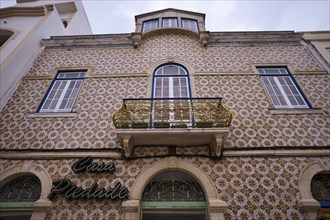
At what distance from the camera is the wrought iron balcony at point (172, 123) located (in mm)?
4914

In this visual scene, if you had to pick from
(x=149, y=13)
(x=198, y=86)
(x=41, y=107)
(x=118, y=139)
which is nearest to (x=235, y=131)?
(x=198, y=86)

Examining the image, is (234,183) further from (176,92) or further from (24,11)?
(24,11)

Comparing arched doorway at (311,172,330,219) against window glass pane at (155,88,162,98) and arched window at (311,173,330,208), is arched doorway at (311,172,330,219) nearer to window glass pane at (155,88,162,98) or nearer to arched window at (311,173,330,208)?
arched window at (311,173,330,208)

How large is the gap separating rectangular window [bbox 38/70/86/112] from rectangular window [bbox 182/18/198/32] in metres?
4.58

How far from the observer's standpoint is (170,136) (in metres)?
5.03

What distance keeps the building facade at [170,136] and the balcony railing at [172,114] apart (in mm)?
35

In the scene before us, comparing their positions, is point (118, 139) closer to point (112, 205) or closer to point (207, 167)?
point (112, 205)

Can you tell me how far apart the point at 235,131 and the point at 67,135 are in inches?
171

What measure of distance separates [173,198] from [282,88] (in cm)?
472

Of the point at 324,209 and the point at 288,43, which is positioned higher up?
the point at 288,43

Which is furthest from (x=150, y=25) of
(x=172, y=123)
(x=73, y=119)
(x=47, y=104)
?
(x=172, y=123)

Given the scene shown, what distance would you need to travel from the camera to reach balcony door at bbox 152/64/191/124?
5512mm

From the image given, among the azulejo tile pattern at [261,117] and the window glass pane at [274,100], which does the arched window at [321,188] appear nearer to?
the azulejo tile pattern at [261,117]

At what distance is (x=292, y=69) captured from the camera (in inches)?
277
